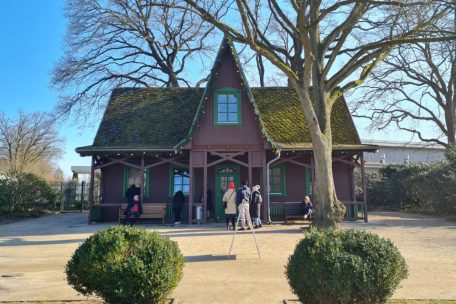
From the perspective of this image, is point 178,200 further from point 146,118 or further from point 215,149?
point 146,118

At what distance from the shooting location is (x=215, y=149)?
60.7ft

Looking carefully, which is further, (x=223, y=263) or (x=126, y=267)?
(x=223, y=263)

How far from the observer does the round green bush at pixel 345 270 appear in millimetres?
4680

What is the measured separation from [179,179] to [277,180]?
5026 millimetres

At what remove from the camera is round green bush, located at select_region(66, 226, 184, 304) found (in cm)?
511

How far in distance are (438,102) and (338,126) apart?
15443mm

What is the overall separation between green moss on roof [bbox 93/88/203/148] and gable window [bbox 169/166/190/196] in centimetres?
157

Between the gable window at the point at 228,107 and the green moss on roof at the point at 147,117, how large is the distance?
211 cm

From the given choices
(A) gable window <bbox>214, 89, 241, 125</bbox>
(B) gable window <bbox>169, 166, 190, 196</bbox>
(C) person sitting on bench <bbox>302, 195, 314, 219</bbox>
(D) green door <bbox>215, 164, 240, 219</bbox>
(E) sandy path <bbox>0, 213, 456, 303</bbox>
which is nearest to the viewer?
(E) sandy path <bbox>0, 213, 456, 303</bbox>

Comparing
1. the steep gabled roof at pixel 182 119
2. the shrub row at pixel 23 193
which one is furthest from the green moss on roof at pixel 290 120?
the shrub row at pixel 23 193

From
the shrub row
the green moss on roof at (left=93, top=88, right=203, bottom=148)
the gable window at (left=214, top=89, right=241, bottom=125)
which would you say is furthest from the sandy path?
the shrub row

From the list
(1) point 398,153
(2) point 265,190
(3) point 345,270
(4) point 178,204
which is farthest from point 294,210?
(1) point 398,153

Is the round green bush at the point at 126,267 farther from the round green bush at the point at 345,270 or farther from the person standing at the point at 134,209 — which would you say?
the person standing at the point at 134,209

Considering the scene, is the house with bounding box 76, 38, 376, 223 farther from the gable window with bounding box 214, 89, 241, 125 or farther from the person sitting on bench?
the person sitting on bench
